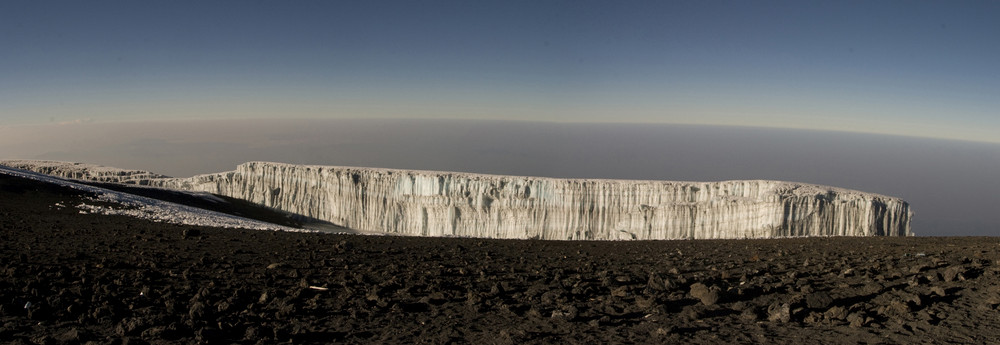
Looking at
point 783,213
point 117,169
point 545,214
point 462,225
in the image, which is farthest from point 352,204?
point 783,213

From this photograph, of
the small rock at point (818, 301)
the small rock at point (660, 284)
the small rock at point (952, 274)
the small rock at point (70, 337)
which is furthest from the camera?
the small rock at point (952, 274)

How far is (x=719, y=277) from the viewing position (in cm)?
1055

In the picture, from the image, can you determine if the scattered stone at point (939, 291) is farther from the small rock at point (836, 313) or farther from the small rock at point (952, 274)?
the small rock at point (836, 313)

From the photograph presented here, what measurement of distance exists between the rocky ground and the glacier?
813 inches

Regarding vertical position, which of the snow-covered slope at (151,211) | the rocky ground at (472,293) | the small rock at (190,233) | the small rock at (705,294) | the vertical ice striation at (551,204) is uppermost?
the small rock at (705,294)

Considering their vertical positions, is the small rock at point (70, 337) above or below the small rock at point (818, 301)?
below

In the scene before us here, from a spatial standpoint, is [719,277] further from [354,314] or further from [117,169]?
[117,169]

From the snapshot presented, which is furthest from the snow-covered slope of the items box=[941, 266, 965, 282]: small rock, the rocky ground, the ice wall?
the ice wall

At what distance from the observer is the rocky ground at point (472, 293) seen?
682 centimetres

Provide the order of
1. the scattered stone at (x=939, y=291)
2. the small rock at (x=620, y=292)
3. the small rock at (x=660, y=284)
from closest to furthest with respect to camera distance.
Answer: the scattered stone at (x=939, y=291) < the small rock at (x=620, y=292) < the small rock at (x=660, y=284)

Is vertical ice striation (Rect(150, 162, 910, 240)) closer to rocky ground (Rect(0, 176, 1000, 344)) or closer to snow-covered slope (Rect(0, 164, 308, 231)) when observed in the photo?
snow-covered slope (Rect(0, 164, 308, 231))

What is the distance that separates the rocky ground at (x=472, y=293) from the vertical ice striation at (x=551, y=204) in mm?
20546

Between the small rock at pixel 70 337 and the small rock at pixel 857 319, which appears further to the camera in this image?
the small rock at pixel 857 319

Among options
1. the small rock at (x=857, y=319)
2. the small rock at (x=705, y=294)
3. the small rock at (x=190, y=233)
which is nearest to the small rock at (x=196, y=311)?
the small rock at (x=705, y=294)
